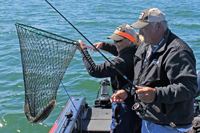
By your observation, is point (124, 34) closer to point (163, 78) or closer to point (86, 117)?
point (163, 78)

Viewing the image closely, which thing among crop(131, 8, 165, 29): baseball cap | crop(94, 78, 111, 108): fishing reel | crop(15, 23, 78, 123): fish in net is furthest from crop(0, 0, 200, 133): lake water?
crop(131, 8, 165, 29): baseball cap

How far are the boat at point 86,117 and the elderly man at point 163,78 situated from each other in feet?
3.57

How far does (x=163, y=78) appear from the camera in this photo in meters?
2.11

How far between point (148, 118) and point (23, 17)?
A: 42.5ft

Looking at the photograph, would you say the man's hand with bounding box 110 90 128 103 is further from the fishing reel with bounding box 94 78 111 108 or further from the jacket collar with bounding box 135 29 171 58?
the fishing reel with bounding box 94 78 111 108

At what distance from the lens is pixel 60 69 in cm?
320

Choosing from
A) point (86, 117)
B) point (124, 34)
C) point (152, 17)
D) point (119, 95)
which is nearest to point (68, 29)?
point (86, 117)

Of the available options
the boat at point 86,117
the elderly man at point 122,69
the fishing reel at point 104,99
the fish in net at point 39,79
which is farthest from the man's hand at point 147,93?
the fishing reel at point 104,99

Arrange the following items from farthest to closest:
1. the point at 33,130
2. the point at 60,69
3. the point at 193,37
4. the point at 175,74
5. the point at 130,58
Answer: the point at 193,37, the point at 33,130, the point at 60,69, the point at 130,58, the point at 175,74

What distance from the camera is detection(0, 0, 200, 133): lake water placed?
20.1 feet

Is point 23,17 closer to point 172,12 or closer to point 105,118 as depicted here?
point 172,12

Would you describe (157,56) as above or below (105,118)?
above

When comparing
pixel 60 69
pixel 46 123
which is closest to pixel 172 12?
pixel 46 123

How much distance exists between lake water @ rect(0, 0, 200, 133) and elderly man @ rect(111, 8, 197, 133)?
289 centimetres
